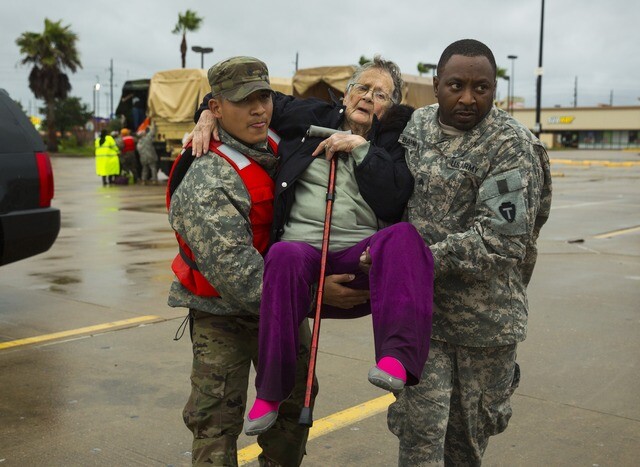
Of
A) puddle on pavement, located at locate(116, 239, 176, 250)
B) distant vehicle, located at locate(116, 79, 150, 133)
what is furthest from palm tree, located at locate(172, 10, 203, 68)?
puddle on pavement, located at locate(116, 239, 176, 250)

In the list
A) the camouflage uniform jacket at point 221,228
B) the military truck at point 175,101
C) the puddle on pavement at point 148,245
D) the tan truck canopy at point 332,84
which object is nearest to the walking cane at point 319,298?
the camouflage uniform jacket at point 221,228

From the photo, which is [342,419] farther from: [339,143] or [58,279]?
[58,279]

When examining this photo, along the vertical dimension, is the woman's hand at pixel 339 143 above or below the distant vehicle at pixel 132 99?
below

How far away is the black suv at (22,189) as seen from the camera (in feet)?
20.4

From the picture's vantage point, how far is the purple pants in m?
2.53

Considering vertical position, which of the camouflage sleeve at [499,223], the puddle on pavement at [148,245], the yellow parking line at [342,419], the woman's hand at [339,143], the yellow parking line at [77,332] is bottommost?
the yellow parking line at [342,419]

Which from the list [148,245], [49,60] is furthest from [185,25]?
[148,245]

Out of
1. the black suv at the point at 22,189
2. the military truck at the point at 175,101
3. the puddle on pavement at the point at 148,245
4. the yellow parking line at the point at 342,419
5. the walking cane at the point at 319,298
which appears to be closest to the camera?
the walking cane at the point at 319,298

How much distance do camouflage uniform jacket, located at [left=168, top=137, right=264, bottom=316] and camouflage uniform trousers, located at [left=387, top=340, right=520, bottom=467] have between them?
Result: 660mm

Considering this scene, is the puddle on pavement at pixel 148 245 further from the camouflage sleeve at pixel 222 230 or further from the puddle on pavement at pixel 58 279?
the camouflage sleeve at pixel 222 230

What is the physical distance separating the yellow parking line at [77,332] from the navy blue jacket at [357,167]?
3.30 m

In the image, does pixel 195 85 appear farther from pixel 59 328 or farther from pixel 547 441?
pixel 547 441

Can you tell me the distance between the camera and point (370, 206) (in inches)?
114

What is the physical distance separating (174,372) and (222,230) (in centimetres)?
260
